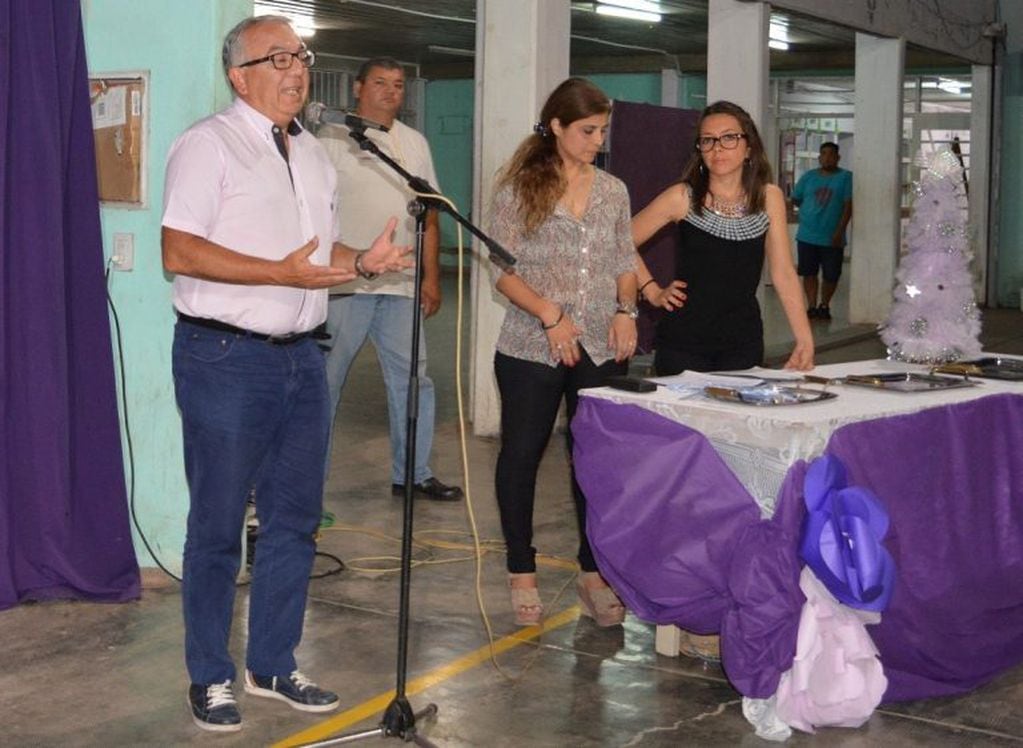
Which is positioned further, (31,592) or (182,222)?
(31,592)

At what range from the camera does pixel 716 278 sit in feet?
14.9

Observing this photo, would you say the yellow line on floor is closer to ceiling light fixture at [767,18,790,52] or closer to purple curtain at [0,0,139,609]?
purple curtain at [0,0,139,609]

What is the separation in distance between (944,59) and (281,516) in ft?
47.2

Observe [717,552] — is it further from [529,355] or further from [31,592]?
[31,592]

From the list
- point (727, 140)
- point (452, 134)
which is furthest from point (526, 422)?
point (452, 134)

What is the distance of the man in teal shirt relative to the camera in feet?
46.3

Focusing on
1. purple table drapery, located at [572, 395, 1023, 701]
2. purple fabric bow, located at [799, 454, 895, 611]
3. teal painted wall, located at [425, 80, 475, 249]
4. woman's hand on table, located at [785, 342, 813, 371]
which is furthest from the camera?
teal painted wall, located at [425, 80, 475, 249]

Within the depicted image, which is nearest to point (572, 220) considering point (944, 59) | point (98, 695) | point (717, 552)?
point (717, 552)

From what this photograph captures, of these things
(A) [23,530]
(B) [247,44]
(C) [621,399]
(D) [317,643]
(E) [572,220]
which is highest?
(B) [247,44]

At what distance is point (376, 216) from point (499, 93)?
2.12 meters

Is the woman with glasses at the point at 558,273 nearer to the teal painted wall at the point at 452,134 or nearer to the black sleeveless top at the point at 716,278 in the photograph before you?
the black sleeveless top at the point at 716,278

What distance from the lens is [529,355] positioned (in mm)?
4363

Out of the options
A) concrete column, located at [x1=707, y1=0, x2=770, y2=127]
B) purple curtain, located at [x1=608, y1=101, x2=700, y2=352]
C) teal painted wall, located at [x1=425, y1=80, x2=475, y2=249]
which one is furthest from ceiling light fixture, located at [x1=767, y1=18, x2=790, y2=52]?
purple curtain, located at [x1=608, y1=101, x2=700, y2=352]

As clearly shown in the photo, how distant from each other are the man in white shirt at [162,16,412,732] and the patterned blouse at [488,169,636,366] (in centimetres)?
76
